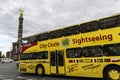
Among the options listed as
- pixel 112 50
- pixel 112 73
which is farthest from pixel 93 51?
pixel 112 73

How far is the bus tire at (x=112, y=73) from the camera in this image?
12916 mm

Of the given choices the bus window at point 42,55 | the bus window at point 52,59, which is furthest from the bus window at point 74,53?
the bus window at point 42,55

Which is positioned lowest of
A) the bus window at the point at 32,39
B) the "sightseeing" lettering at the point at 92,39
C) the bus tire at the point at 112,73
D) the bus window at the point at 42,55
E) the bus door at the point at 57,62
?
the bus tire at the point at 112,73

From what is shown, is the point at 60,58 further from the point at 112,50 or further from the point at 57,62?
the point at 112,50

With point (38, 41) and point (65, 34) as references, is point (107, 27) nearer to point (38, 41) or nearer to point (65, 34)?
point (65, 34)

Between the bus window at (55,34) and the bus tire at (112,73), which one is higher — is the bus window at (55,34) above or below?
above

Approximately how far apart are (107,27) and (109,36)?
59cm

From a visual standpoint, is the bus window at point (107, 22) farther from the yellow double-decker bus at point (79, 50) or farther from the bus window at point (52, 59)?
the bus window at point (52, 59)

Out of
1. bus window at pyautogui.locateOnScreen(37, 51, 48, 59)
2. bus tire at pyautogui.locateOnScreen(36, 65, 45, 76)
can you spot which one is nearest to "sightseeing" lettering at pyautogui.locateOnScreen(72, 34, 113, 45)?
bus window at pyautogui.locateOnScreen(37, 51, 48, 59)

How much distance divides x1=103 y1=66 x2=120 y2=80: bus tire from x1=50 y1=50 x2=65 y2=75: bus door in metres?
4.03

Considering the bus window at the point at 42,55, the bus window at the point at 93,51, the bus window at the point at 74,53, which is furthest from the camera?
the bus window at the point at 42,55

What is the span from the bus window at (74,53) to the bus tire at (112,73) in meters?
2.50

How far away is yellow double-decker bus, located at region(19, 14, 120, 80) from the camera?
13453 millimetres

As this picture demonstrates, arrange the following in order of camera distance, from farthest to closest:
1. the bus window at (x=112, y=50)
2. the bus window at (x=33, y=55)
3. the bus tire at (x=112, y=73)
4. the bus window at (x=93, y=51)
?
the bus window at (x=33, y=55), the bus window at (x=93, y=51), the bus window at (x=112, y=50), the bus tire at (x=112, y=73)
